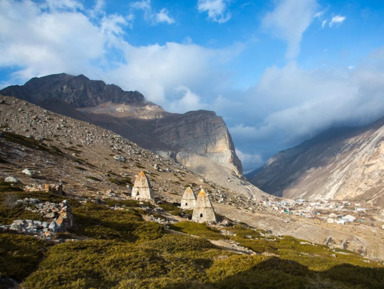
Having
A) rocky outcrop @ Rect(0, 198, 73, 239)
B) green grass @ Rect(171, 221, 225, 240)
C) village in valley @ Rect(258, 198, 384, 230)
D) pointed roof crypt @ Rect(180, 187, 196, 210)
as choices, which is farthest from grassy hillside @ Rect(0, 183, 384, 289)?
village in valley @ Rect(258, 198, 384, 230)

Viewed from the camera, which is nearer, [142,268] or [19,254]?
A: [19,254]

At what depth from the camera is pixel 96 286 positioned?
8594 millimetres

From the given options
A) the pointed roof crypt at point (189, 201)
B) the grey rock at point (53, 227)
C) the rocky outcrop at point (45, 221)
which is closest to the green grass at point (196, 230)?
the rocky outcrop at point (45, 221)

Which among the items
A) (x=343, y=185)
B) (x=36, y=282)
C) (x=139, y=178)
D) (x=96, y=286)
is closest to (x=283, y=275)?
(x=96, y=286)

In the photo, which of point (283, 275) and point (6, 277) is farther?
point (283, 275)

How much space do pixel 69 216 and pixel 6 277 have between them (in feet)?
21.2

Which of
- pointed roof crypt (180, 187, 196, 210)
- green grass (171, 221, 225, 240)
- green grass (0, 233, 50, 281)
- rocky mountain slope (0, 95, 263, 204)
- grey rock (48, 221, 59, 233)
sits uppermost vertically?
rocky mountain slope (0, 95, 263, 204)

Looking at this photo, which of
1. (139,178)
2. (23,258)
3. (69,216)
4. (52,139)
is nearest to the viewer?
(23,258)

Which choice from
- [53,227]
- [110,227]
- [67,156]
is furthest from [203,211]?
[67,156]

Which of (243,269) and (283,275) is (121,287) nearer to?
(243,269)

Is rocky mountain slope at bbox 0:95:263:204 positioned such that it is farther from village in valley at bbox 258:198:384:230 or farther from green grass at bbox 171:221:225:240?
village in valley at bbox 258:198:384:230

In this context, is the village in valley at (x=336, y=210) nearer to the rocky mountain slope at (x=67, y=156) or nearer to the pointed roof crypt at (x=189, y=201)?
the rocky mountain slope at (x=67, y=156)

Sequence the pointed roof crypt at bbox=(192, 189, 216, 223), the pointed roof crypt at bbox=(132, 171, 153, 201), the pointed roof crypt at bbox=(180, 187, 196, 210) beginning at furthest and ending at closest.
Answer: the pointed roof crypt at bbox=(180, 187, 196, 210) → the pointed roof crypt at bbox=(132, 171, 153, 201) → the pointed roof crypt at bbox=(192, 189, 216, 223)

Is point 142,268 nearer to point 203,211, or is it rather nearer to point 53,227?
point 53,227
